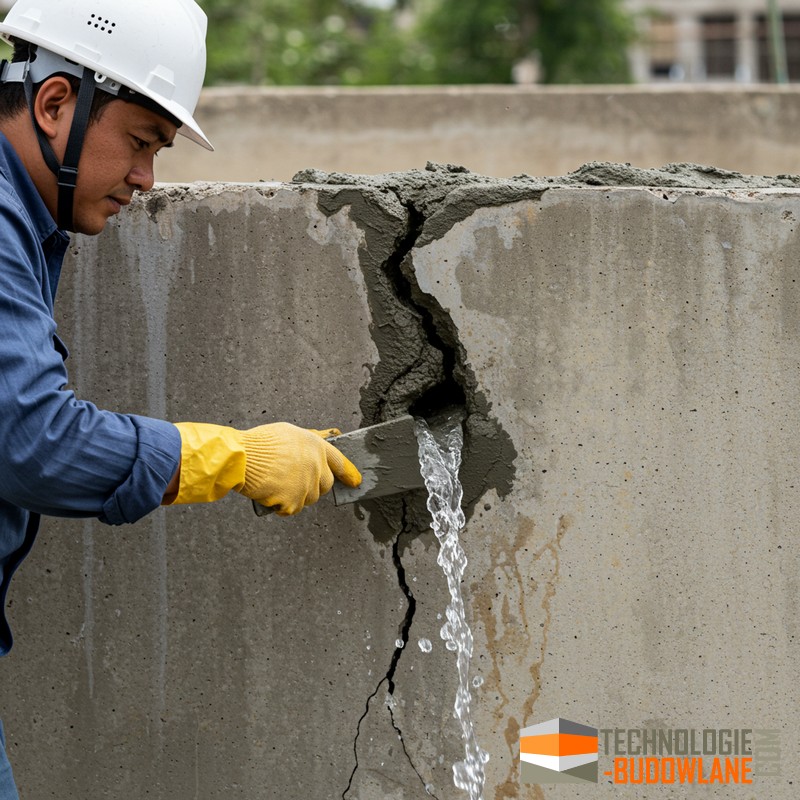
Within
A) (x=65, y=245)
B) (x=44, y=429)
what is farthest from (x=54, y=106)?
(x=44, y=429)

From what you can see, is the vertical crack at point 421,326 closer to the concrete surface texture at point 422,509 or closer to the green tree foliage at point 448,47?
the concrete surface texture at point 422,509

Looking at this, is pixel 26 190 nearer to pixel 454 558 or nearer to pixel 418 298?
pixel 418 298

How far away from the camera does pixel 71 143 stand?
1809 mm

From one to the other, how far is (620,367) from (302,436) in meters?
0.78

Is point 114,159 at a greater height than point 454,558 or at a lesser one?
greater

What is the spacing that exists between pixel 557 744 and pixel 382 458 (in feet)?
2.71

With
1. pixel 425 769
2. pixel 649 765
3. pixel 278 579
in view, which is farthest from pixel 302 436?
pixel 649 765

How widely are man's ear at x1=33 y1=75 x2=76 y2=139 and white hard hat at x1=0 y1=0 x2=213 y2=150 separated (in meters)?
0.06

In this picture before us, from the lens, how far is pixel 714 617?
2350 mm

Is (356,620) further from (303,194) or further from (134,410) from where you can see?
(303,194)

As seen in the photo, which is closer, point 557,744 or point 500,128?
point 557,744

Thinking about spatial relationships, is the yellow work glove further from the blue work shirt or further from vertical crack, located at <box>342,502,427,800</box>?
vertical crack, located at <box>342,502,427,800</box>

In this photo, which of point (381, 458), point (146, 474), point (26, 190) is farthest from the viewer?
point (381, 458)

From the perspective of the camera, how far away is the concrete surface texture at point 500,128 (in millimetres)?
7109
